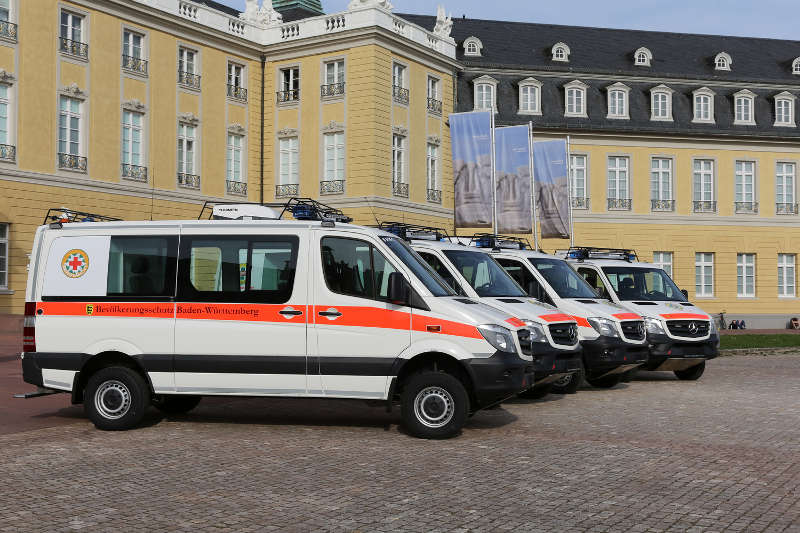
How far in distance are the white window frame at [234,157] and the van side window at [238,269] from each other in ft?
94.5

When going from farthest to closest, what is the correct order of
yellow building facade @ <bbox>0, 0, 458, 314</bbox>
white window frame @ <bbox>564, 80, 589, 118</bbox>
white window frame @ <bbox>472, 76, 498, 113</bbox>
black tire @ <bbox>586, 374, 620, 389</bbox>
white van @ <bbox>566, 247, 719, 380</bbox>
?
1. white window frame @ <bbox>564, 80, 589, 118</bbox>
2. white window frame @ <bbox>472, 76, 498, 113</bbox>
3. yellow building facade @ <bbox>0, 0, 458, 314</bbox>
4. white van @ <bbox>566, 247, 719, 380</bbox>
5. black tire @ <bbox>586, 374, 620, 389</bbox>

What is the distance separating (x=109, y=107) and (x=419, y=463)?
27896 mm

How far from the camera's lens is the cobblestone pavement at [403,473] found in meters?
6.86

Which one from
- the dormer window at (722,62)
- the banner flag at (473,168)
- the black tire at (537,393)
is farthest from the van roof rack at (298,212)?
the dormer window at (722,62)

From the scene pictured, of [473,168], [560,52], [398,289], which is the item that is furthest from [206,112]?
[398,289]

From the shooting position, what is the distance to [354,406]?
13398 millimetres

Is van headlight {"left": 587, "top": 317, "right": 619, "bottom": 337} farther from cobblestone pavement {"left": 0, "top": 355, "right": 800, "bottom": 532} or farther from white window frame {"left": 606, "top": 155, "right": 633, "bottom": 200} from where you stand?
white window frame {"left": 606, "top": 155, "right": 633, "bottom": 200}

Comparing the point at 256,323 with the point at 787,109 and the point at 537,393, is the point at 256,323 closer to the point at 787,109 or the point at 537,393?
the point at 537,393

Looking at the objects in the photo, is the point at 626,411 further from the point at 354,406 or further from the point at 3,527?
the point at 3,527

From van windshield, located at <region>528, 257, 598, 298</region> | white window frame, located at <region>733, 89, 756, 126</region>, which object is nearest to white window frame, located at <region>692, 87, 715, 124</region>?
white window frame, located at <region>733, 89, 756, 126</region>

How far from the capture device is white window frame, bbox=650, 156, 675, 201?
156 feet

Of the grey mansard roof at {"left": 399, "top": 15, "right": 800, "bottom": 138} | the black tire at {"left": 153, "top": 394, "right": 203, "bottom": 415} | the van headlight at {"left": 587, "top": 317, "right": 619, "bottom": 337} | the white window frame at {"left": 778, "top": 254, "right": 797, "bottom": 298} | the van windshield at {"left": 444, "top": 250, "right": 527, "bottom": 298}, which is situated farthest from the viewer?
the white window frame at {"left": 778, "top": 254, "right": 797, "bottom": 298}

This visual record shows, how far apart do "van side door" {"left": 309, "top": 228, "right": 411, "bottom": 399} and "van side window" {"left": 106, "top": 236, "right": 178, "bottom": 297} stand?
1682mm

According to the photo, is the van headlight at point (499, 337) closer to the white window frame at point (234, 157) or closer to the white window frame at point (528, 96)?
the white window frame at point (234, 157)
